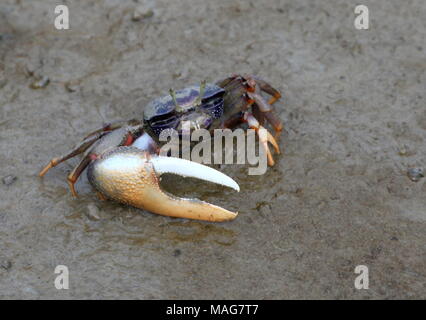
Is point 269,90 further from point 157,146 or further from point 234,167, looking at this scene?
point 157,146

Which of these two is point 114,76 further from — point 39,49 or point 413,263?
point 413,263

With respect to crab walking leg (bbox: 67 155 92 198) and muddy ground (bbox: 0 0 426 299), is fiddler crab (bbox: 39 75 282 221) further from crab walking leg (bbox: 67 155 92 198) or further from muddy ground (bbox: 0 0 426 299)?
muddy ground (bbox: 0 0 426 299)

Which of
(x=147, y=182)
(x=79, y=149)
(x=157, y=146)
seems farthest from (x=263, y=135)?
(x=79, y=149)

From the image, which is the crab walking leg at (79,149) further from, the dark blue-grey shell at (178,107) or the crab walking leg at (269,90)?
the crab walking leg at (269,90)

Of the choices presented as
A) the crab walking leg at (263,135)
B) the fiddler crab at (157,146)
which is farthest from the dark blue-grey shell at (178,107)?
the crab walking leg at (263,135)

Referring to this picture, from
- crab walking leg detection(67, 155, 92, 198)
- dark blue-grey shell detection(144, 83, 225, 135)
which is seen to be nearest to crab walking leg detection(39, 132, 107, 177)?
crab walking leg detection(67, 155, 92, 198)

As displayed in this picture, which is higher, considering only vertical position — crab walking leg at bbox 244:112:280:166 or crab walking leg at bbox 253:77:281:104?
crab walking leg at bbox 253:77:281:104
